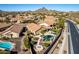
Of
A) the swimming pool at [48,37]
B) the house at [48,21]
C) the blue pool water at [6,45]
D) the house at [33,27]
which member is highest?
the house at [48,21]

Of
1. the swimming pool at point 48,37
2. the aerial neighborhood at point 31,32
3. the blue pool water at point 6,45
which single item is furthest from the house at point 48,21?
the blue pool water at point 6,45

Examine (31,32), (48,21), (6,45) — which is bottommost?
(6,45)

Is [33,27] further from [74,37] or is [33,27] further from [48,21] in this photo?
[74,37]

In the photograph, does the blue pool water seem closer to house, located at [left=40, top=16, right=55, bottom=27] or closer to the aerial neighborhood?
the aerial neighborhood

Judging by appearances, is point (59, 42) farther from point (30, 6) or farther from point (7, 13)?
point (7, 13)

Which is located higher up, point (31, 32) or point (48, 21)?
point (48, 21)

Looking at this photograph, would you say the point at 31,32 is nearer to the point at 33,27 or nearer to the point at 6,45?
the point at 33,27

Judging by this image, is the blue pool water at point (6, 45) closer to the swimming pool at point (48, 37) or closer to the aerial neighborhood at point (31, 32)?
the aerial neighborhood at point (31, 32)

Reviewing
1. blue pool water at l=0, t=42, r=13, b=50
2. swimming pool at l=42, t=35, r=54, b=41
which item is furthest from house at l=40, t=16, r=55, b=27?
blue pool water at l=0, t=42, r=13, b=50

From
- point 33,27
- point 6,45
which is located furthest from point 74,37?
point 6,45

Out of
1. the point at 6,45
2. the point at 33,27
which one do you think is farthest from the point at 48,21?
the point at 6,45
